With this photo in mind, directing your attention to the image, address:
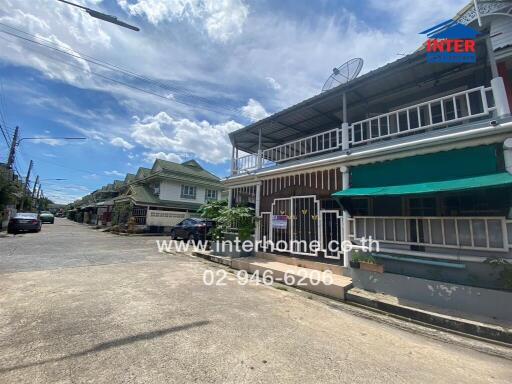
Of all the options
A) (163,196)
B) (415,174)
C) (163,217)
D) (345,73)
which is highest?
(345,73)

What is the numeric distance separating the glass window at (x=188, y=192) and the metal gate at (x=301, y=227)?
17641 millimetres

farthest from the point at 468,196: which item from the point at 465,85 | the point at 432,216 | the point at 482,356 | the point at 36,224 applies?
the point at 36,224

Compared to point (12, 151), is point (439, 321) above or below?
below

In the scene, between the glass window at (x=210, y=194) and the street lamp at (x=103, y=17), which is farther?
the glass window at (x=210, y=194)

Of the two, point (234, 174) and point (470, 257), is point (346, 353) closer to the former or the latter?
point (470, 257)

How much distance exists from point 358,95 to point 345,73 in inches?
48.0

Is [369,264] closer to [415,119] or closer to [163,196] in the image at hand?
[415,119]

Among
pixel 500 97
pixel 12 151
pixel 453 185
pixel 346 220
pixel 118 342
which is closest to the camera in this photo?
pixel 118 342

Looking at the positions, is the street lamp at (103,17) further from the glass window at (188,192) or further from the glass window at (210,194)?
the glass window at (210,194)

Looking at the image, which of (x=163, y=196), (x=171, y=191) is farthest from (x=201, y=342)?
(x=171, y=191)

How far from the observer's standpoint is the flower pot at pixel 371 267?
560cm

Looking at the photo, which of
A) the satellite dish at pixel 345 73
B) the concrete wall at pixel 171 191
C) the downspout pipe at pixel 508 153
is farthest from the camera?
the concrete wall at pixel 171 191

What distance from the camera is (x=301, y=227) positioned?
8250 millimetres

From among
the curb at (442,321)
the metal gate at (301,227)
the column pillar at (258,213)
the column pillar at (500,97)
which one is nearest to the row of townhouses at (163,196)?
the column pillar at (258,213)
